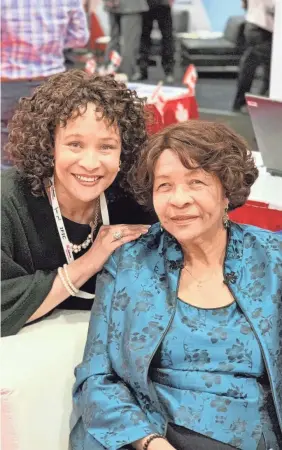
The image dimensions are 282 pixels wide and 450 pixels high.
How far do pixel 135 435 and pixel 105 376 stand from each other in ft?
0.51

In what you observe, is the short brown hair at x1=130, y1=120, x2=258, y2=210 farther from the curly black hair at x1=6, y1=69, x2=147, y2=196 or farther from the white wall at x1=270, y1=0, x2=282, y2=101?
the white wall at x1=270, y1=0, x2=282, y2=101

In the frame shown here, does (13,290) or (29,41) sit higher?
(29,41)

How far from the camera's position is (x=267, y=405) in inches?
59.5

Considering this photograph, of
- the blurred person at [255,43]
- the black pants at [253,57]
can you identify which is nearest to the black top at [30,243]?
the blurred person at [255,43]

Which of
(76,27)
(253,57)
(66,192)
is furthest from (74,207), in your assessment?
(253,57)

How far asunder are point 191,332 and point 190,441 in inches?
9.1

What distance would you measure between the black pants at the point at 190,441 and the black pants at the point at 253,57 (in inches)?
174

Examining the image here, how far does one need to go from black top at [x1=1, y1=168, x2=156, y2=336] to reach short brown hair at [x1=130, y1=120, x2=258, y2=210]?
35 cm

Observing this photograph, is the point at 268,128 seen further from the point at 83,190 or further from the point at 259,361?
the point at 259,361

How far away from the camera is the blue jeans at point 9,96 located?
361 centimetres

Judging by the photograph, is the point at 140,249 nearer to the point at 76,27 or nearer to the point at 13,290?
the point at 13,290

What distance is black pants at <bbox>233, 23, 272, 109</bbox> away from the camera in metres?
5.46

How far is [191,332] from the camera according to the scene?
4.92 ft

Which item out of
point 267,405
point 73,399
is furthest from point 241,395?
point 73,399
